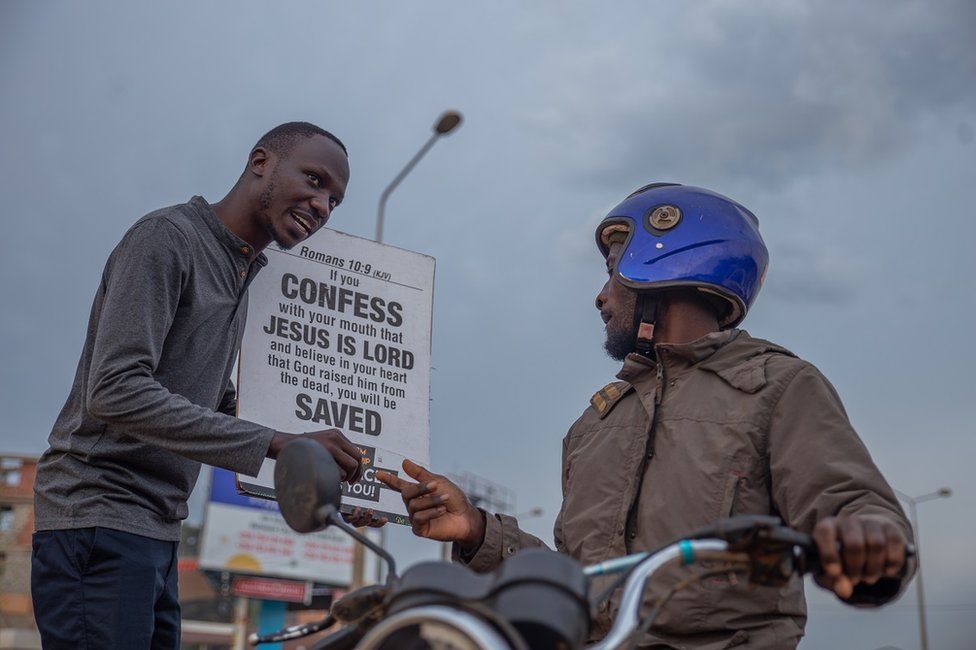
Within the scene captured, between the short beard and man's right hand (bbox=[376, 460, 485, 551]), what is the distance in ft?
2.72

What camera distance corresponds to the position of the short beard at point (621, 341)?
12.6 ft

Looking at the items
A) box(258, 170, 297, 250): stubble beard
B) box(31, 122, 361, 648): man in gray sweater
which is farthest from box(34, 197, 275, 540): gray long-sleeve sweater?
box(258, 170, 297, 250): stubble beard

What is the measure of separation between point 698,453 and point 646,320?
76 centimetres

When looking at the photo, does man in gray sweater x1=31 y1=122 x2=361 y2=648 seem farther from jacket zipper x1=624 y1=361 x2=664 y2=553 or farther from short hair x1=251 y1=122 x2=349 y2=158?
jacket zipper x1=624 y1=361 x2=664 y2=553

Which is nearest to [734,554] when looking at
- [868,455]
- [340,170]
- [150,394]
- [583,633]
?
[583,633]

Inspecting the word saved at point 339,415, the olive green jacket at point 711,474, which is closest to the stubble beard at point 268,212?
the word saved at point 339,415

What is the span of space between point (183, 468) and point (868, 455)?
2299 mm

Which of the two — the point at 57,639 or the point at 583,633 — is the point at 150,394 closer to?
the point at 57,639

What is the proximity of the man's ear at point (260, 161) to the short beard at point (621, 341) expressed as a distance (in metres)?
1.54

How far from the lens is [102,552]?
10.6 ft

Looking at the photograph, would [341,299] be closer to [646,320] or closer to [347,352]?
[347,352]


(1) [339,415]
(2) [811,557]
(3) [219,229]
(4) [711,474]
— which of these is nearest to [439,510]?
(1) [339,415]

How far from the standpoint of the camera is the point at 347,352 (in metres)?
4.24

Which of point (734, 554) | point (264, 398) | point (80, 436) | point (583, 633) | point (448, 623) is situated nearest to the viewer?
point (448, 623)
